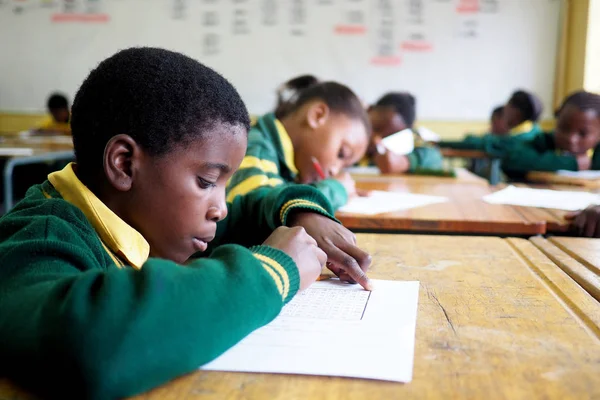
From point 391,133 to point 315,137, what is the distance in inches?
52.6

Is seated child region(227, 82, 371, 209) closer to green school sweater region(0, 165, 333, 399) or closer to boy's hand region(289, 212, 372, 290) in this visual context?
boy's hand region(289, 212, 372, 290)

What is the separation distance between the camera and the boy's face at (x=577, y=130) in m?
2.88

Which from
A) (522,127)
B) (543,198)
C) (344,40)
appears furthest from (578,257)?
(344,40)

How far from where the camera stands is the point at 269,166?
4.69 ft

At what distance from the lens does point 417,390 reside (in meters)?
0.46

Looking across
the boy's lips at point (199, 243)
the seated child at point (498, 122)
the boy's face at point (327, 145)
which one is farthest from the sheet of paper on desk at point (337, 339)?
the seated child at point (498, 122)

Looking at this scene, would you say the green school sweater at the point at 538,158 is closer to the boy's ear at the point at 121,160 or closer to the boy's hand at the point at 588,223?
the boy's hand at the point at 588,223

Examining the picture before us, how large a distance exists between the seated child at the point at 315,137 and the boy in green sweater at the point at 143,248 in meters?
0.57

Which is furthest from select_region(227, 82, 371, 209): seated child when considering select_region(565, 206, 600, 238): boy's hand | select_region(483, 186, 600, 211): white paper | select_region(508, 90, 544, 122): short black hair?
select_region(508, 90, 544, 122): short black hair

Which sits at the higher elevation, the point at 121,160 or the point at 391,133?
the point at 121,160

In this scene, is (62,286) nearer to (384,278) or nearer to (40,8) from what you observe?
(384,278)

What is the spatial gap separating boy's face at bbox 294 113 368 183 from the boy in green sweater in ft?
2.11

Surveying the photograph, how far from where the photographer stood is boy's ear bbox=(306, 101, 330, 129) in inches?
64.3

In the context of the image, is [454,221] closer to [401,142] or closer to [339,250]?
[339,250]
